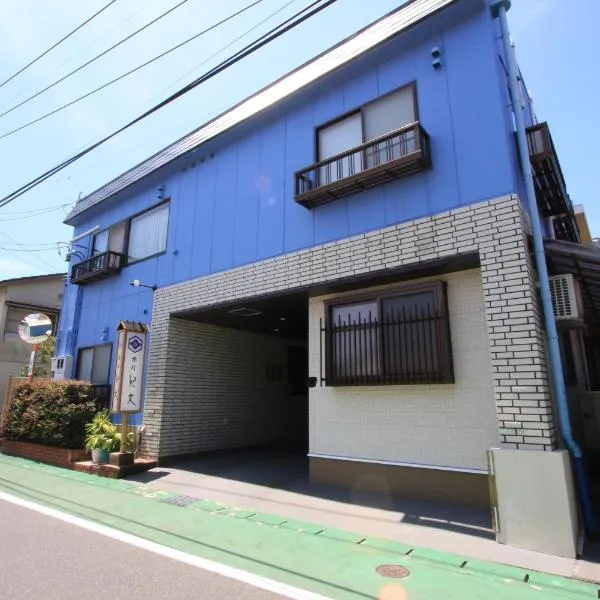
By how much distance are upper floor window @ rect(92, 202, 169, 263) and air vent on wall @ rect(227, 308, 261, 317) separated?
2388 mm

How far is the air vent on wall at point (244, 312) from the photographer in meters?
9.03

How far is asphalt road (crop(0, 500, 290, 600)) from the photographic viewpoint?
345cm

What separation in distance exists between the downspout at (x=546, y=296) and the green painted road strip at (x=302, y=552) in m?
1.34

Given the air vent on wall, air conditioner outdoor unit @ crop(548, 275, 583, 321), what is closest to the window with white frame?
the air vent on wall

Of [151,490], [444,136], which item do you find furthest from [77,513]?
[444,136]

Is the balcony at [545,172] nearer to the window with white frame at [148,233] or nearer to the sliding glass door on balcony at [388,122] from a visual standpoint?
the sliding glass door on balcony at [388,122]

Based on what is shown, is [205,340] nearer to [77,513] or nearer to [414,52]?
[77,513]

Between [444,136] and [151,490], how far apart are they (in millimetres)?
7033

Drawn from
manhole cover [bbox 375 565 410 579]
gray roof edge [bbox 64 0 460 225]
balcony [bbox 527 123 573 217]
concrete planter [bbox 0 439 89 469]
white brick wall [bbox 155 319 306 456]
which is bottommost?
manhole cover [bbox 375 565 410 579]

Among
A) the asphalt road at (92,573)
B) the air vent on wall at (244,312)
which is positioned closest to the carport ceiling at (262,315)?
the air vent on wall at (244,312)

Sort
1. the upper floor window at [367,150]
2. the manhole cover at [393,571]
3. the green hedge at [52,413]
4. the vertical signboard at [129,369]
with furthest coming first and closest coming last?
1. the green hedge at [52,413]
2. the vertical signboard at [129,369]
3. the upper floor window at [367,150]
4. the manhole cover at [393,571]

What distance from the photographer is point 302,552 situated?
443 cm

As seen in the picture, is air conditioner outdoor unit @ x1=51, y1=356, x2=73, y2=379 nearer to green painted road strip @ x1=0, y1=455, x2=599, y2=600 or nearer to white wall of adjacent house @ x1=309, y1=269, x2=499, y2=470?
green painted road strip @ x1=0, y1=455, x2=599, y2=600

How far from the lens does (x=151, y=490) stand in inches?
283
